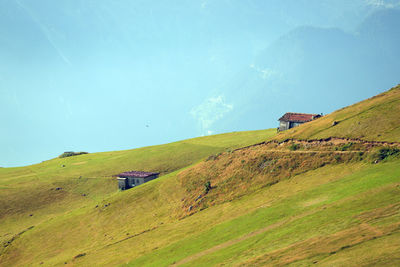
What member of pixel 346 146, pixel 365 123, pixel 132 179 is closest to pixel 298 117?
pixel 365 123

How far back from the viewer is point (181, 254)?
46344 mm

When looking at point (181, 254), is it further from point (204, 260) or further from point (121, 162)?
point (121, 162)

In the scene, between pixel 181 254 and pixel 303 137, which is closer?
pixel 181 254

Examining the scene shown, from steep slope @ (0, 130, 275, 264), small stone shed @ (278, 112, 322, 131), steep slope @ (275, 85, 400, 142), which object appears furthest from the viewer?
small stone shed @ (278, 112, 322, 131)

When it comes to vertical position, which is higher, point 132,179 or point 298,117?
point 298,117

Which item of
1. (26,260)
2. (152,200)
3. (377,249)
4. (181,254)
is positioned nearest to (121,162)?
(152,200)

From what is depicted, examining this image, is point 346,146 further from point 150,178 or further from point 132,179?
point 132,179

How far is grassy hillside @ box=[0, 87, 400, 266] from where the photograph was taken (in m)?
35.6

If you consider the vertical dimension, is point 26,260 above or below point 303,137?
below

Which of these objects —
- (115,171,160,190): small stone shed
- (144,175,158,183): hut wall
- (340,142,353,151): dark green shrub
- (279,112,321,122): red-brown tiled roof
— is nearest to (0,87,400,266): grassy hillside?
(340,142,353,151): dark green shrub

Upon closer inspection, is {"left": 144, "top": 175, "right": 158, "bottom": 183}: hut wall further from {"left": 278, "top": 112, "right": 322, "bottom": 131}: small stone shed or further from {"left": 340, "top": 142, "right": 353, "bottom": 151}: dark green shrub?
{"left": 340, "top": 142, "right": 353, "bottom": 151}: dark green shrub

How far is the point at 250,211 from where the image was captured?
5281 centimetres

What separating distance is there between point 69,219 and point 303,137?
2243 inches

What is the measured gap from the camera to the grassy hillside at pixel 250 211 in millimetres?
35562
